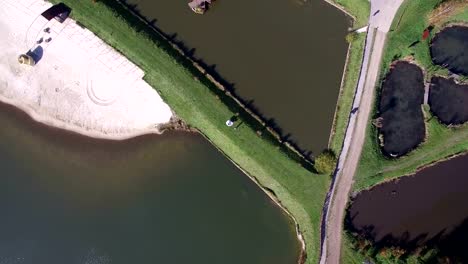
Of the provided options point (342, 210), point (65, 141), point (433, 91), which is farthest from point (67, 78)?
point (433, 91)

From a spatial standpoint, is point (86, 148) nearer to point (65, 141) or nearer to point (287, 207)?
point (65, 141)

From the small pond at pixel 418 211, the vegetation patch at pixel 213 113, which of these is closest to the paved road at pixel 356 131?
the vegetation patch at pixel 213 113

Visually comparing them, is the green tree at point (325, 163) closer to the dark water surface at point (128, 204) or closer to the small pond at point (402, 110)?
the small pond at point (402, 110)

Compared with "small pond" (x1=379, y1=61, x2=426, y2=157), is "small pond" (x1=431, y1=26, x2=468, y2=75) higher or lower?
higher

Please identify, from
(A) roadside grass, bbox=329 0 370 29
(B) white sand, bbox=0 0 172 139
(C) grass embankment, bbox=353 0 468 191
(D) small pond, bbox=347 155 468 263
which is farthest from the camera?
(A) roadside grass, bbox=329 0 370 29

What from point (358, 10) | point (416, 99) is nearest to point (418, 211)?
point (416, 99)

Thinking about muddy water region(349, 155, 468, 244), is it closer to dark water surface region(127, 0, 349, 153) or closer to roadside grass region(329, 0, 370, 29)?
dark water surface region(127, 0, 349, 153)

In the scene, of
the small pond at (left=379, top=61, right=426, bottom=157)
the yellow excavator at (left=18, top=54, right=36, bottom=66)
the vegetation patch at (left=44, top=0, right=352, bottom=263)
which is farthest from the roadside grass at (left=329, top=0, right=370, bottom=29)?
the yellow excavator at (left=18, top=54, right=36, bottom=66)

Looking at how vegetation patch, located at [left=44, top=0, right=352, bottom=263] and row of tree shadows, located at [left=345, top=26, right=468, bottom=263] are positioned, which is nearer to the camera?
row of tree shadows, located at [left=345, top=26, right=468, bottom=263]
